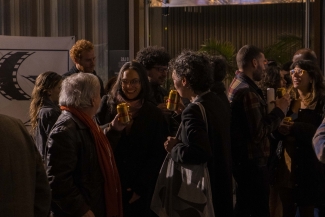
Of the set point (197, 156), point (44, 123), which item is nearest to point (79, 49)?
point (44, 123)

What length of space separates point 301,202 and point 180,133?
1.49 metres

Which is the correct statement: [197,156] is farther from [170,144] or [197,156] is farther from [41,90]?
[41,90]

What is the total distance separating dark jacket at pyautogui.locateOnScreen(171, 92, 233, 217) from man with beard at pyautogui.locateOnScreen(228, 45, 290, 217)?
1.58ft

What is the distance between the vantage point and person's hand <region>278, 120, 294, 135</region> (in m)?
4.54

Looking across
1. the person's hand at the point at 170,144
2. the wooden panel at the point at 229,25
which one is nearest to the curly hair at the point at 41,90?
the person's hand at the point at 170,144

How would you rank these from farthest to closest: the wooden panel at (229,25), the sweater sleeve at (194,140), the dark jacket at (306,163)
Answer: the wooden panel at (229,25) → the dark jacket at (306,163) → the sweater sleeve at (194,140)

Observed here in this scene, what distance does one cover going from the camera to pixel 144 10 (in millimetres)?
6602

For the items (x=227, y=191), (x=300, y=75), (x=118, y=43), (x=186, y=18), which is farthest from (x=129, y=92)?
(x=186, y=18)

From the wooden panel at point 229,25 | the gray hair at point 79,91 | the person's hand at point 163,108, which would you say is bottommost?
the person's hand at point 163,108

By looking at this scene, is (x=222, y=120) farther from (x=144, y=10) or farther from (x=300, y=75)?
(x=144, y=10)

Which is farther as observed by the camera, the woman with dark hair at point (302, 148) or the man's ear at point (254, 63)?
the woman with dark hair at point (302, 148)

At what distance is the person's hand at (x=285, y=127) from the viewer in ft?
14.9

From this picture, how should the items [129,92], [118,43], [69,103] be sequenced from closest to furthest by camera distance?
[69,103], [129,92], [118,43]

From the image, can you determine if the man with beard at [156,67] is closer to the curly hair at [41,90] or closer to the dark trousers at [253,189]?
the curly hair at [41,90]
